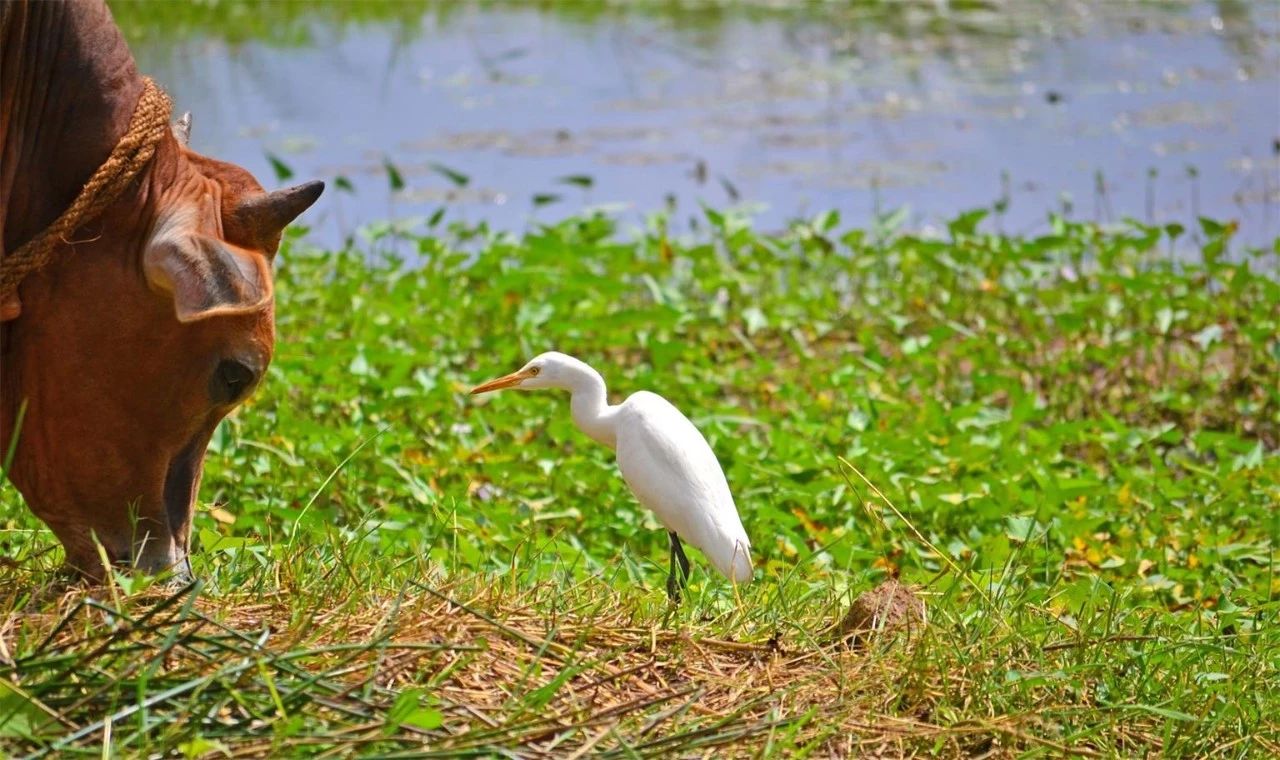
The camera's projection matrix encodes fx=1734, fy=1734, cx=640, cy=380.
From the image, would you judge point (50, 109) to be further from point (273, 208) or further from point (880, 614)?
point (880, 614)

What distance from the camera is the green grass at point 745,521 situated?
2.88 metres

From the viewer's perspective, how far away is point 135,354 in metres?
3.33

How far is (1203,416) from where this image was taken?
6.29 meters

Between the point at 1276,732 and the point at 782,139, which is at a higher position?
the point at 1276,732

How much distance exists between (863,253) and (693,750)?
16.2ft

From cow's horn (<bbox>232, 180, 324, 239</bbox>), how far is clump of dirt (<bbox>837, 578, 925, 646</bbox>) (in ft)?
4.45

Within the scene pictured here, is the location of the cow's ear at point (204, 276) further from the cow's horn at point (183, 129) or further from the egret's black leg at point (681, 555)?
the egret's black leg at point (681, 555)

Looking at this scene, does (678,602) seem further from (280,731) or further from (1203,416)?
(1203,416)

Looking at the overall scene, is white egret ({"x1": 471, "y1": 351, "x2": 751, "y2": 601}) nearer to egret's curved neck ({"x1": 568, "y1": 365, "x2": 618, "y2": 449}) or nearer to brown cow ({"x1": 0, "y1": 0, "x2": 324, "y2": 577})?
egret's curved neck ({"x1": 568, "y1": 365, "x2": 618, "y2": 449})

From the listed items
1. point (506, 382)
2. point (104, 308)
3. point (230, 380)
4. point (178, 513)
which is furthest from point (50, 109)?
point (506, 382)

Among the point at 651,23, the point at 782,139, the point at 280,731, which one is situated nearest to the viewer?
the point at 280,731

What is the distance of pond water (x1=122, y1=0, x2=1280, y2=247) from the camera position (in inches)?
381

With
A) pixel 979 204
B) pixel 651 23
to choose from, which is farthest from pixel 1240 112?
pixel 651 23

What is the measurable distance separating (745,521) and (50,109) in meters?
2.29
